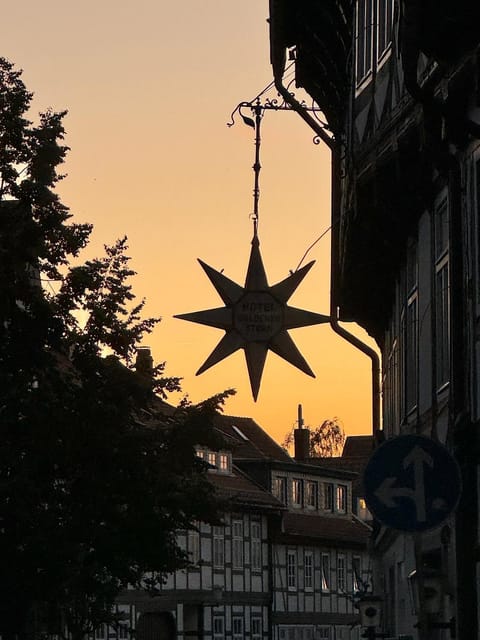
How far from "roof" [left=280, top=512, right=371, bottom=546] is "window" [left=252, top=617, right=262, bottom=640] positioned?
4.05 m

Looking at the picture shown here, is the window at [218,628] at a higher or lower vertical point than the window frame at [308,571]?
lower

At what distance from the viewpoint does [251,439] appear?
79.4 m

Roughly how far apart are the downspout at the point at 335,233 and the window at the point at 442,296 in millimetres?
4822

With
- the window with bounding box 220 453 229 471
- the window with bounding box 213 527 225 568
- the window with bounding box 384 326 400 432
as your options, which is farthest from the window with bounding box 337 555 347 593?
the window with bounding box 384 326 400 432

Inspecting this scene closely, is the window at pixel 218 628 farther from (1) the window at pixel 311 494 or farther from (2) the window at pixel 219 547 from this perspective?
(1) the window at pixel 311 494

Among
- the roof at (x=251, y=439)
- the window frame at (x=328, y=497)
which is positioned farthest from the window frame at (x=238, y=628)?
the window frame at (x=328, y=497)

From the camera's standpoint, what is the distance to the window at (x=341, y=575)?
74.6 metres

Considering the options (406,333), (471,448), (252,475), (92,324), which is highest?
(252,475)

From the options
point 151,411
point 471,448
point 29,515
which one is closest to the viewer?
point 471,448

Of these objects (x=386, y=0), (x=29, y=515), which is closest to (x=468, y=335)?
(x=386, y=0)

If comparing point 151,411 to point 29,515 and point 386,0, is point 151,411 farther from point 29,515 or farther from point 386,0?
point 386,0

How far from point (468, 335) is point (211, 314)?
204 centimetres

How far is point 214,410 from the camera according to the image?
97.6ft

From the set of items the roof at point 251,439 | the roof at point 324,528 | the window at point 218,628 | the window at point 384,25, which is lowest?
the window at point 218,628
